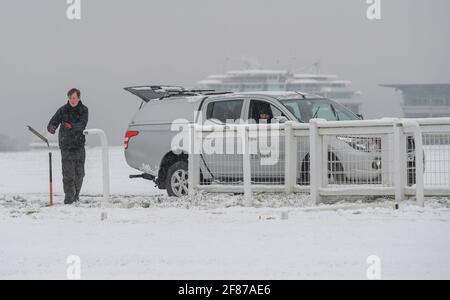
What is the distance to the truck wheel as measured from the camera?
1692 cm

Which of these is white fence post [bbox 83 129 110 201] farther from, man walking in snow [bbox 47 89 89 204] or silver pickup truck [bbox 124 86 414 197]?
silver pickup truck [bbox 124 86 414 197]

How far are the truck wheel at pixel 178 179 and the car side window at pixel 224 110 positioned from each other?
100cm

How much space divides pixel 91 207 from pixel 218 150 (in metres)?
2.23

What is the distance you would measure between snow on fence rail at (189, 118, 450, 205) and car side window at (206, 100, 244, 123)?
52.3 inches

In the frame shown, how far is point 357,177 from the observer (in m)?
14.4

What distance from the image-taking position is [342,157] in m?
14.4

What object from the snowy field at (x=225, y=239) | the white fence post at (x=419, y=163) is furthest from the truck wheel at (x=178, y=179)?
the white fence post at (x=419, y=163)

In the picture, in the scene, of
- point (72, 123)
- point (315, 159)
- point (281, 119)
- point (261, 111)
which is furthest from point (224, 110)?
point (315, 159)

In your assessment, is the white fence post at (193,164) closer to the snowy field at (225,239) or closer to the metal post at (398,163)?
the snowy field at (225,239)

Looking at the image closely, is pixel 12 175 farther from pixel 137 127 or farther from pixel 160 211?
pixel 160 211

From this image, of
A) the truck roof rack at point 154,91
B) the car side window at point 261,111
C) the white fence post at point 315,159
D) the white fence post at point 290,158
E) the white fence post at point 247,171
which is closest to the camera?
the white fence post at point 315,159

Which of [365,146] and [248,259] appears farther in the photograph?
[365,146]

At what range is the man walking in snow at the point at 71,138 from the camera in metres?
15.9
